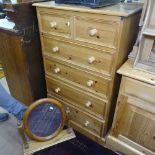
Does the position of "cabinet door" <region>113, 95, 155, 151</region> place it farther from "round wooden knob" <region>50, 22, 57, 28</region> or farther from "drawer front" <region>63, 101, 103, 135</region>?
"round wooden knob" <region>50, 22, 57, 28</region>

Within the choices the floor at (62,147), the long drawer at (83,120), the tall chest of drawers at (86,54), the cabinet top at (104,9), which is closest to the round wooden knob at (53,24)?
the tall chest of drawers at (86,54)

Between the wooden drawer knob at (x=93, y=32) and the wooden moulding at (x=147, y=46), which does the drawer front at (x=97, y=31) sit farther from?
the wooden moulding at (x=147, y=46)

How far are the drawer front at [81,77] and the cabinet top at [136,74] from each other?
0.13 m

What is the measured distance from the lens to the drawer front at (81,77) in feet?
3.89

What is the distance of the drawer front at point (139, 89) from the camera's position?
1016mm

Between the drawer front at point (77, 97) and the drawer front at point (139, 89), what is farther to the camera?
the drawer front at point (77, 97)

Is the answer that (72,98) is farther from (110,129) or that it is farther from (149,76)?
(149,76)

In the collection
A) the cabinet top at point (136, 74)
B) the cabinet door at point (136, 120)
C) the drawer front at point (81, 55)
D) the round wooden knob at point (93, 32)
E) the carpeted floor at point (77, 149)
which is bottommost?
the carpeted floor at point (77, 149)

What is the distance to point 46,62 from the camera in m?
1.44

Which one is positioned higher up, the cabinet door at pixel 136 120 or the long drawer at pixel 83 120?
the cabinet door at pixel 136 120

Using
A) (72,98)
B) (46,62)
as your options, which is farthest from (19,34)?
(72,98)

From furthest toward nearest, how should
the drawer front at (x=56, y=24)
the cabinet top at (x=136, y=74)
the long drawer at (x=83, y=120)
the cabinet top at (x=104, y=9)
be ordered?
the long drawer at (x=83, y=120) < the drawer front at (x=56, y=24) < the cabinet top at (x=136, y=74) < the cabinet top at (x=104, y=9)

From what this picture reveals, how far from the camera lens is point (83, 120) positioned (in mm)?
1499

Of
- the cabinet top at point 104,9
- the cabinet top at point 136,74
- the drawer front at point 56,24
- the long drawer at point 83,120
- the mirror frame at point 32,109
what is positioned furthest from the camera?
the long drawer at point 83,120
